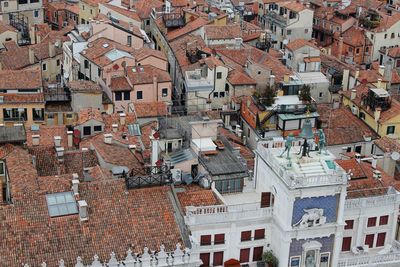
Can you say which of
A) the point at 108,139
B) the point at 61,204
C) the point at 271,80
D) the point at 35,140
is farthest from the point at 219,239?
the point at 271,80

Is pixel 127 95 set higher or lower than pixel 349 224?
lower

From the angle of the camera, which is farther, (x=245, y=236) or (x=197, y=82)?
(x=197, y=82)

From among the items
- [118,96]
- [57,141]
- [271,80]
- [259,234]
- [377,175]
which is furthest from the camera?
[271,80]

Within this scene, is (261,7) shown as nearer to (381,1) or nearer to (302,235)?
(381,1)

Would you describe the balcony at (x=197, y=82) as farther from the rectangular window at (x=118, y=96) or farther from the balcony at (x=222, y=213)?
the balcony at (x=222, y=213)

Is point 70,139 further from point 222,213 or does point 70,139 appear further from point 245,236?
point 245,236

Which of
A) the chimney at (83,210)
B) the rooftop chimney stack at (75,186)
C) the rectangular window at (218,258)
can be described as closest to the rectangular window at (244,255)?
the rectangular window at (218,258)
